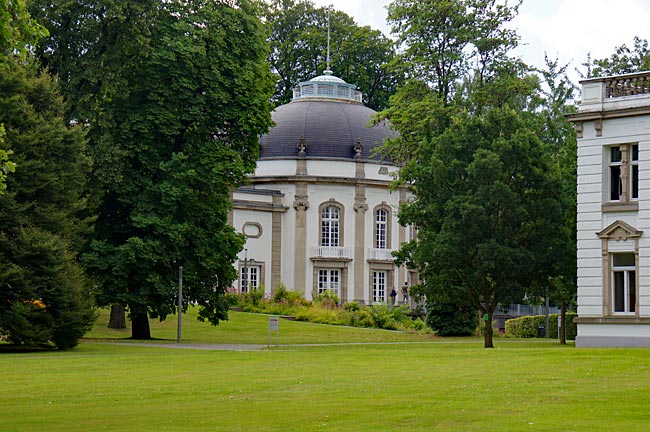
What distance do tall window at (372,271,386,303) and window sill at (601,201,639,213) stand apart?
39420 millimetres

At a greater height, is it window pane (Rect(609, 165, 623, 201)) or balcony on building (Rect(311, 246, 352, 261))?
window pane (Rect(609, 165, 623, 201))

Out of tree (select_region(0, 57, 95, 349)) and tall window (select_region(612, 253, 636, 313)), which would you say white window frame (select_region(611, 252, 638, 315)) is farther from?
tree (select_region(0, 57, 95, 349))

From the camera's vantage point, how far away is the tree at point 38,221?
35.1 m

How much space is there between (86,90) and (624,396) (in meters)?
27.7

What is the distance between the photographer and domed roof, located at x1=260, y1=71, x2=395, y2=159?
73.1 metres

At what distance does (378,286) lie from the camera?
74.9 m

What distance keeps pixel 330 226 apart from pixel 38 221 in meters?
38.6

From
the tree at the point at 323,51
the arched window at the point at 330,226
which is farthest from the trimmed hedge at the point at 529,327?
the tree at the point at 323,51

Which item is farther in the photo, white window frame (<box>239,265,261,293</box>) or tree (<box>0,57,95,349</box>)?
white window frame (<box>239,265,261,293</box>)

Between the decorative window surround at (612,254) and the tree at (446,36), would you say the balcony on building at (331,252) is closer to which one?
the tree at (446,36)

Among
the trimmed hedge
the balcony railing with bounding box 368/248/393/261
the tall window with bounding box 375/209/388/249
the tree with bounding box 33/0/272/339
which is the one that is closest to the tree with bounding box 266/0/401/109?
the tall window with bounding box 375/209/388/249

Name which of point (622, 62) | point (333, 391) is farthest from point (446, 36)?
point (333, 391)

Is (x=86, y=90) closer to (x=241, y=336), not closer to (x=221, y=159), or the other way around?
(x=221, y=159)

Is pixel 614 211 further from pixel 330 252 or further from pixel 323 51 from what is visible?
pixel 323 51
